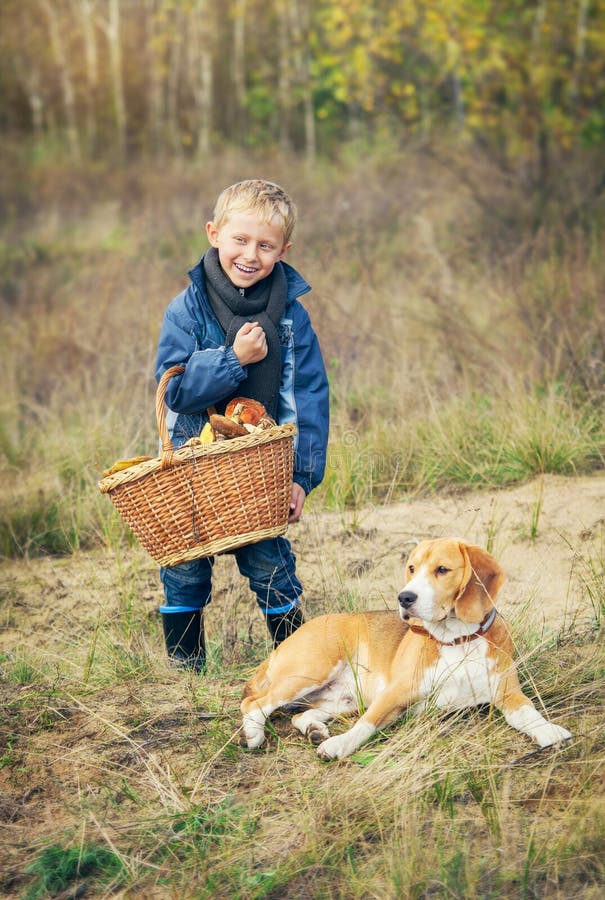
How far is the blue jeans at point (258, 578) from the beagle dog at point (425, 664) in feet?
1.51

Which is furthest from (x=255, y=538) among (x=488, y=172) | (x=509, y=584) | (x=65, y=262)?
(x=65, y=262)

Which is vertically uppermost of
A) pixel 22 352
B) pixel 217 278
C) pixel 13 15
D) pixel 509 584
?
pixel 13 15

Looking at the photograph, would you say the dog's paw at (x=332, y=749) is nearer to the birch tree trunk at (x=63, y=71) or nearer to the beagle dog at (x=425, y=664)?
the beagle dog at (x=425, y=664)

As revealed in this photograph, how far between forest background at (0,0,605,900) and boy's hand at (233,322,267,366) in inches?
50.6

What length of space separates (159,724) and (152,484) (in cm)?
90

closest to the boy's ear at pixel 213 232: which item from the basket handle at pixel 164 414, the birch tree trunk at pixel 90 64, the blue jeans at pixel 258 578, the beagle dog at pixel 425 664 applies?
the basket handle at pixel 164 414

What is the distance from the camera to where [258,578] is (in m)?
4.05

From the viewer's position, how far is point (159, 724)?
11.9 feet

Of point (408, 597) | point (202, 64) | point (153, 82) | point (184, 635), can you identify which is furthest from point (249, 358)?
point (153, 82)

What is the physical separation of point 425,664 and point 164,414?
1.32 metres

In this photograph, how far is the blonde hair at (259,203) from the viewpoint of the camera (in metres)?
3.80

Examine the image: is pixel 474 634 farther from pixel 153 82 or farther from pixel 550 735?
pixel 153 82

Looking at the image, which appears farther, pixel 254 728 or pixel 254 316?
pixel 254 316

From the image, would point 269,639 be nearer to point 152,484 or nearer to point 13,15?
point 152,484
